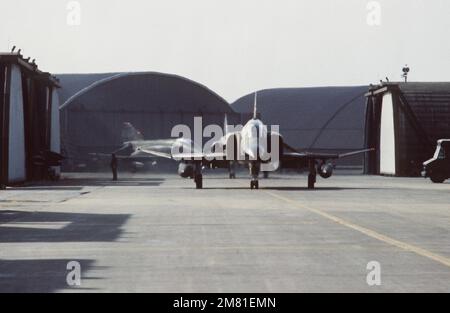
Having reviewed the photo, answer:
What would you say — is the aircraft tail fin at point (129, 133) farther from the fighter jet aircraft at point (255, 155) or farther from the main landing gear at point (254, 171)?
the main landing gear at point (254, 171)

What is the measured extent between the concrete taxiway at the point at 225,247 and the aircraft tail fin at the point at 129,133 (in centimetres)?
6753

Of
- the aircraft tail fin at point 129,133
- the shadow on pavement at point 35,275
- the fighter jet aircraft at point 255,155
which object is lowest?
the shadow on pavement at point 35,275

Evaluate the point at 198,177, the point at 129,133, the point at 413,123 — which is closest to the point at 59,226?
the point at 198,177

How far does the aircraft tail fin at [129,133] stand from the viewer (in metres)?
100

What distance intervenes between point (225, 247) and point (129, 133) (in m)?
83.1

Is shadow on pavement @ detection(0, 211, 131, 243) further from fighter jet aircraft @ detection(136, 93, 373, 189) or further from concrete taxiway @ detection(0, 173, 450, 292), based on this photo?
fighter jet aircraft @ detection(136, 93, 373, 189)

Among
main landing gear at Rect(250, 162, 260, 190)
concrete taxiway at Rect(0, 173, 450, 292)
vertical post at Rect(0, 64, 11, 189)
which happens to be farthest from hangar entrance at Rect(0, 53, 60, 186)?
concrete taxiway at Rect(0, 173, 450, 292)

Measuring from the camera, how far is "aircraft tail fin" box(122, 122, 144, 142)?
3952 inches

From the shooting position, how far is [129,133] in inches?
3952

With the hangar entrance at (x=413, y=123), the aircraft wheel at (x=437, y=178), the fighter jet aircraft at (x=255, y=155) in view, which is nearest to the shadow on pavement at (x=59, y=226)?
the fighter jet aircraft at (x=255, y=155)

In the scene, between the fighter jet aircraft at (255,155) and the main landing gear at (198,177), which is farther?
the main landing gear at (198,177)

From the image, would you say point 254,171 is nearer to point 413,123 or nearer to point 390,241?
point 390,241
